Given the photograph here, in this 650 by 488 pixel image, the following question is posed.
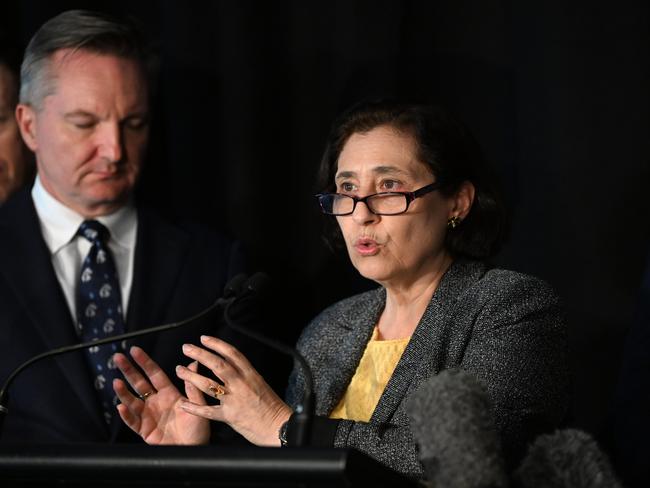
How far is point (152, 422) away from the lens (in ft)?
7.27

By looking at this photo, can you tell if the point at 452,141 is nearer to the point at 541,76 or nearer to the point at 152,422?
the point at 541,76

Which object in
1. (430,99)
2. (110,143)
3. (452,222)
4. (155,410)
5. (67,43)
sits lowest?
(155,410)

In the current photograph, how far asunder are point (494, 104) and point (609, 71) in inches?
13.2

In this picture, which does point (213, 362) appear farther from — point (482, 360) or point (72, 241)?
point (72, 241)

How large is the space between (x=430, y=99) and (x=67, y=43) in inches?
41.2

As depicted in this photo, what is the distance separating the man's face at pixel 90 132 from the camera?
2.73 metres

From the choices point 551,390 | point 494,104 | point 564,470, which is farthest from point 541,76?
point 564,470

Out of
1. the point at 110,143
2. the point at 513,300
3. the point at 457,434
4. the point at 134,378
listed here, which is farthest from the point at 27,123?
the point at 457,434

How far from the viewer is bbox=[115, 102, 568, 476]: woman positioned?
6.44 feet

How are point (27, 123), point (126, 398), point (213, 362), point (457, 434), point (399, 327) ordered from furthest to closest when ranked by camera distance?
point (27, 123)
point (399, 327)
point (126, 398)
point (213, 362)
point (457, 434)

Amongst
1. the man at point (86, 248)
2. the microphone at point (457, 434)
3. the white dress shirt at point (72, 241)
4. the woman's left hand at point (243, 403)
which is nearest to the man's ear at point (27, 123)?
the man at point (86, 248)

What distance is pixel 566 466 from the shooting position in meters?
1.45

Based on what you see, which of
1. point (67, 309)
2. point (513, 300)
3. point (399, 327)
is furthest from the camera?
point (67, 309)

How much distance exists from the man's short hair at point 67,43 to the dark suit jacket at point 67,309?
32 centimetres
